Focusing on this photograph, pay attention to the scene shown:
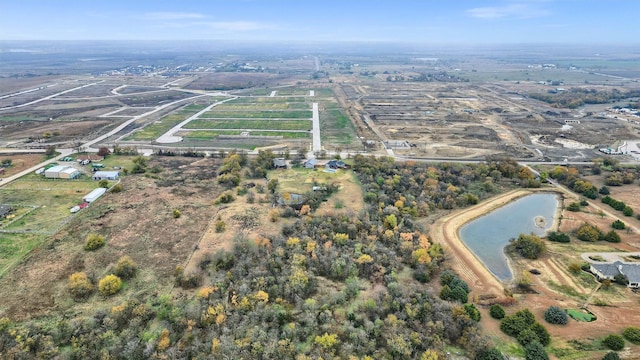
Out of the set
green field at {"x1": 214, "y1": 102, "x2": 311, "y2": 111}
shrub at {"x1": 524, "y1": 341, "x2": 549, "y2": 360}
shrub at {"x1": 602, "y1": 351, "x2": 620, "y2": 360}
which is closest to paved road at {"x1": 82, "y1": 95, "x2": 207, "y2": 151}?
green field at {"x1": 214, "y1": 102, "x2": 311, "y2": 111}

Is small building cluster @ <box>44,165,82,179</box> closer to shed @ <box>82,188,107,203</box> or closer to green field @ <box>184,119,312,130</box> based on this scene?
shed @ <box>82,188,107,203</box>

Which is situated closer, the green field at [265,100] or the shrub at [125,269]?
the shrub at [125,269]

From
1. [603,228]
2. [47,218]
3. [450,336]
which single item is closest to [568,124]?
[603,228]

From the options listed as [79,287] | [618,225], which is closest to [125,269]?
[79,287]

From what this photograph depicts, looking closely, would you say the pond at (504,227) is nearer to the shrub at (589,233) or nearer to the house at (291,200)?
the shrub at (589,233)

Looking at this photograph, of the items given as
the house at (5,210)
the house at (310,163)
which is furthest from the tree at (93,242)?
the house at (310,163)

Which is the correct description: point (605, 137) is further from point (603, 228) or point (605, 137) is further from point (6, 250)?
point (6, 250)

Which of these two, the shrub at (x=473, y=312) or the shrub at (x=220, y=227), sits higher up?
the shrub at (x=220, y=227)
